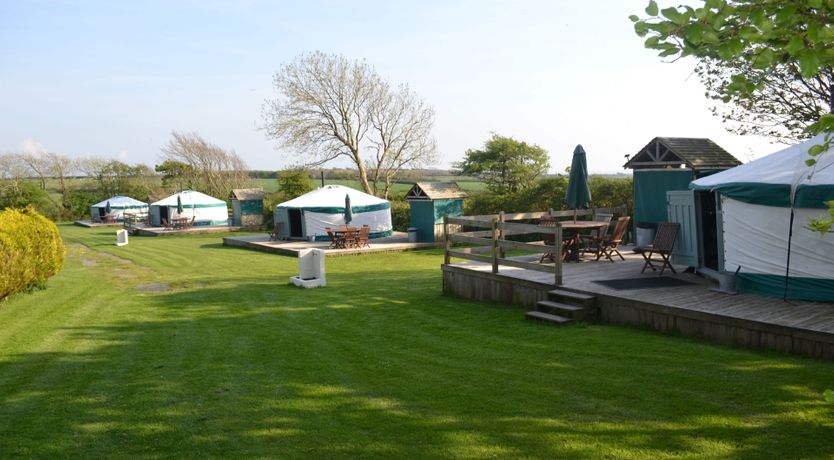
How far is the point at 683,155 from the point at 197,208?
88.8 ft

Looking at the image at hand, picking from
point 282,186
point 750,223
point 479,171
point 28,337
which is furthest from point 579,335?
point 282,186

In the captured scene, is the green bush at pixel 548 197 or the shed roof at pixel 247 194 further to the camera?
the shed roof at pixel 247 194

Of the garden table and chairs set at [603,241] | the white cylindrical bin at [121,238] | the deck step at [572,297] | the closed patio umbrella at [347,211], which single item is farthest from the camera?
the white cylindrical bin at [121,238]

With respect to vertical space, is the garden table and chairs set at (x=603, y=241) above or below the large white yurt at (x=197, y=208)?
below

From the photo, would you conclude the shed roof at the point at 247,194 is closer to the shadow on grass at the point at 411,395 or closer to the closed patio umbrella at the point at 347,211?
the closed patio umbrella at the point at 347,211

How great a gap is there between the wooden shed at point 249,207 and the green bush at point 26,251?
17702mm

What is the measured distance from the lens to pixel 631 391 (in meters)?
4.31

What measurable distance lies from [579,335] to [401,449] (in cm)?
327

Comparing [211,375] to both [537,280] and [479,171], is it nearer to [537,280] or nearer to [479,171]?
[537,280]

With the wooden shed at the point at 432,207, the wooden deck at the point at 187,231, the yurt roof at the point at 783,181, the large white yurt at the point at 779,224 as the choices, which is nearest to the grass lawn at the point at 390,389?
the large white yurt at the point at 779,224

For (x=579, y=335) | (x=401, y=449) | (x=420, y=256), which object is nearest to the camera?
(x=401, y=449)

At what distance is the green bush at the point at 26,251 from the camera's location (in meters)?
9.27

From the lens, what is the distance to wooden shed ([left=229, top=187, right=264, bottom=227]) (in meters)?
29.9

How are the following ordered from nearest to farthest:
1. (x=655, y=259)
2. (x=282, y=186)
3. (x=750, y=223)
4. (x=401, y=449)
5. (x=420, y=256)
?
(x=401, y=449)
(x=750, y=223)
(x=655, y=259)
(x=420, y=256)
(x=282, y=186)
